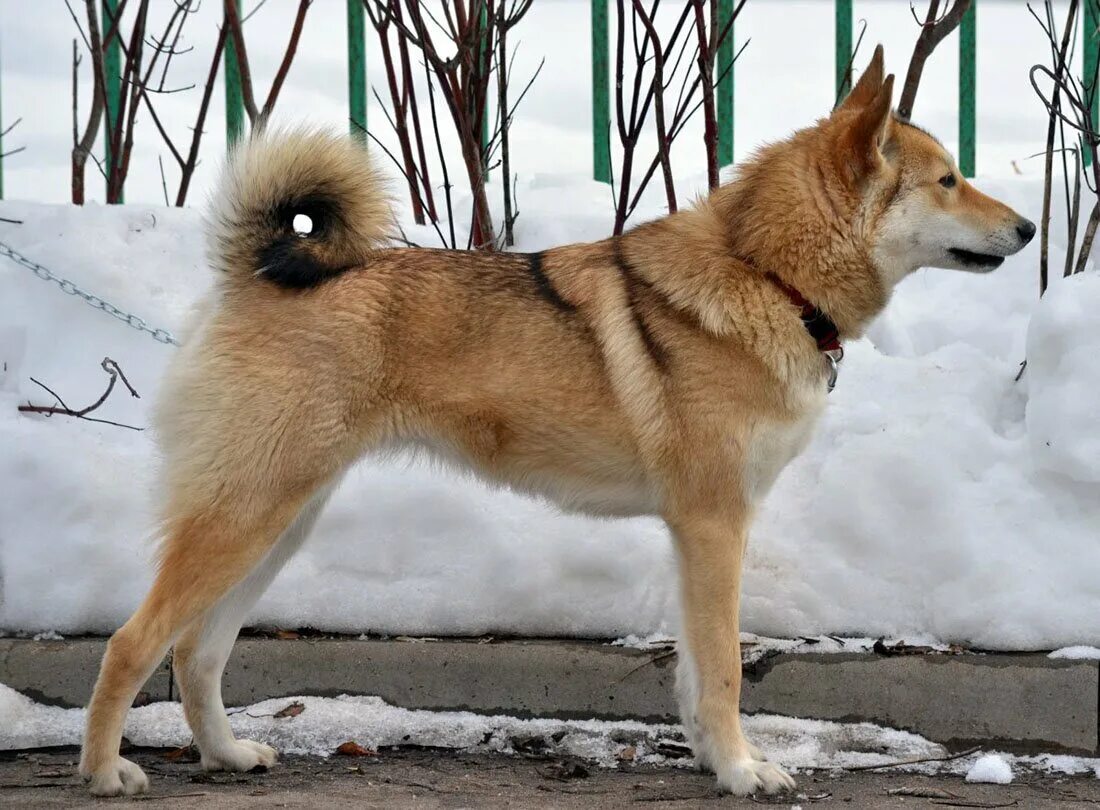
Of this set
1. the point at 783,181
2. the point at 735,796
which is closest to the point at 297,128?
the point at 783,181

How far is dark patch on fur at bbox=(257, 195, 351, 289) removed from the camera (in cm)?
371

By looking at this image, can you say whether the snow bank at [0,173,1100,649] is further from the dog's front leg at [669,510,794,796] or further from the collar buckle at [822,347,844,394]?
the collar buckle at [822,347,844,394]

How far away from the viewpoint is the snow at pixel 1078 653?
403 cm

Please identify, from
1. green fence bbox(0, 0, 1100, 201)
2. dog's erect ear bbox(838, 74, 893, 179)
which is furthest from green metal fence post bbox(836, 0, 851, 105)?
dog's erect ear bbox(838, 74, 893, 179)

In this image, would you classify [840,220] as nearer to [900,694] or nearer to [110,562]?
[900,694]

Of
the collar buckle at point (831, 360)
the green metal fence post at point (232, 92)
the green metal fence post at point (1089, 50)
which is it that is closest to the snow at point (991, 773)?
the collar buckle at point (831, 360)

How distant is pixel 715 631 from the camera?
3.62 metres

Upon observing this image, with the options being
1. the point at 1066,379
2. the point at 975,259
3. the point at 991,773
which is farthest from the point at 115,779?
the point at 1066,379

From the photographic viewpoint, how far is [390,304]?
3.72 meters

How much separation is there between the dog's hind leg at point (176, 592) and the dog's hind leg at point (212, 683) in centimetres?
16

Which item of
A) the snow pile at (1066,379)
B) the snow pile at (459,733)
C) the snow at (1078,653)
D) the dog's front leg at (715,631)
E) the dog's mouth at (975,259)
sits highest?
the dog's mouth at (975,259)

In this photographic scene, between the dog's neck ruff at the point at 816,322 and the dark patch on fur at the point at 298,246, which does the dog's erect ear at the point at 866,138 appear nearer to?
the dog's neck ruff at the point at 816,322

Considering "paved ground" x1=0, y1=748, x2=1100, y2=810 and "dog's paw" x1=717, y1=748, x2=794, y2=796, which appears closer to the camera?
"paved ground" x1=0, y1=748, x2=1100, y2=810

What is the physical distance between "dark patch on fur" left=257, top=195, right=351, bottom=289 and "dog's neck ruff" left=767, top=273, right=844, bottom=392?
4.28ft
